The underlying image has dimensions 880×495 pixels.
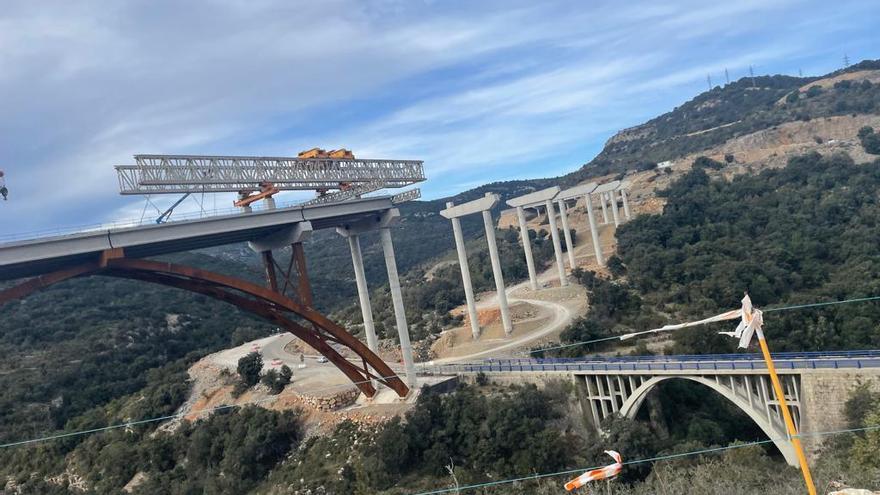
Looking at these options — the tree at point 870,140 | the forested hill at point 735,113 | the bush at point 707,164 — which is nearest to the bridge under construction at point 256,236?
the bush at point 707,164

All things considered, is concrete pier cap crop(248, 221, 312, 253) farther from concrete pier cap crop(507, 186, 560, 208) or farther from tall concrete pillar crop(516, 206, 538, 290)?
concrete pier cap crop(507, 186, 560, 208)

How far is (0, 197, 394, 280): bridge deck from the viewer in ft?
64.1

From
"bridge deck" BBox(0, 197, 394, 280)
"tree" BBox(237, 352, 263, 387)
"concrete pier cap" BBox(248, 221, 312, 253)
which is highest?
"bridge deck" BBox(0, 197, 394, 280)

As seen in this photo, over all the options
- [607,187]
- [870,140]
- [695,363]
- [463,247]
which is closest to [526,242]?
[463,247]

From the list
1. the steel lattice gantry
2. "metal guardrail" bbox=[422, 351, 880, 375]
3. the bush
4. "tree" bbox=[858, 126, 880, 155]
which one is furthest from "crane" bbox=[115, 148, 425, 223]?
"tree" bbox=[858, 126, 880, 155]

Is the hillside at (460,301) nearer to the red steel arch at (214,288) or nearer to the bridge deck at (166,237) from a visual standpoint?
the bridge deck at (166,237)

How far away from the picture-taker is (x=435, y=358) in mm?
45812

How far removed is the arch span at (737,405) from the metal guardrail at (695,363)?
0.68m

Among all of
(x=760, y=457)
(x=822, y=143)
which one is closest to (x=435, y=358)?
(x=760, y=457)

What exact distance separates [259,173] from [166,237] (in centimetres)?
542

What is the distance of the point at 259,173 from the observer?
85.1 feet

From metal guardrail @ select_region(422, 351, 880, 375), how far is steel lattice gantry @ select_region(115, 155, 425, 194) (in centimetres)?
1256

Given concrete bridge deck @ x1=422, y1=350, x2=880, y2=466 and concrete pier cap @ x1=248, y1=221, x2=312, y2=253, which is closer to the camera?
concrete bridge deck @ x1=422, y1=350, x2=880, y2=466

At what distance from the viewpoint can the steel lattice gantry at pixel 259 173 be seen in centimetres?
2219
